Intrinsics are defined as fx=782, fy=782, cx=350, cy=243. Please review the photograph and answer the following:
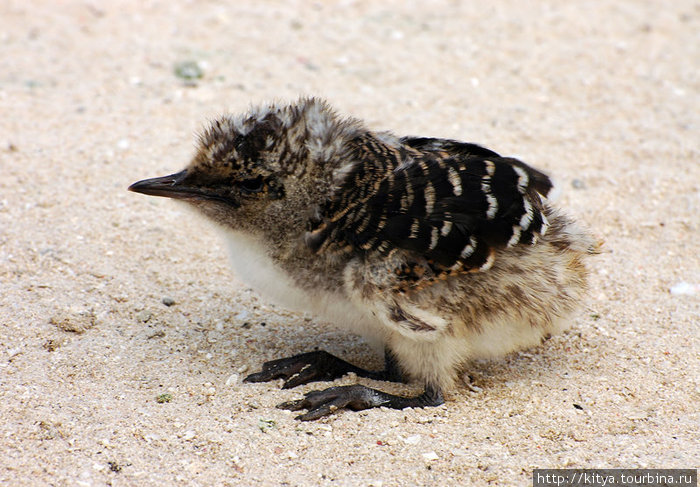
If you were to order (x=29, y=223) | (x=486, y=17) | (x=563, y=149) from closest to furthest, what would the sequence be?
(x=29, y=223) < (x=563, y=149) < (x=486, y=17)

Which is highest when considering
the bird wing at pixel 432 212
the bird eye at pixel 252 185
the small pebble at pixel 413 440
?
the bird wing at pixel 432 212

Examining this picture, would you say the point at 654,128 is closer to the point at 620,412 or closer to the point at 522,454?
the point at 620,412

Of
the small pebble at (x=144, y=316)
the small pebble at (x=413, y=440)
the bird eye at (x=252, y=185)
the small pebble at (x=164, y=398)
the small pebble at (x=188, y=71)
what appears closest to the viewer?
the small pebble at (x=413, y=440)

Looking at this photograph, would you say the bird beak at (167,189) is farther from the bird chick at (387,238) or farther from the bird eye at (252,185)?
the bird eye at (252,185)

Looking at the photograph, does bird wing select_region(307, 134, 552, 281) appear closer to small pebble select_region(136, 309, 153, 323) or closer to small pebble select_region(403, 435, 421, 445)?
small pebble select_region(403, 435, 421, 445)

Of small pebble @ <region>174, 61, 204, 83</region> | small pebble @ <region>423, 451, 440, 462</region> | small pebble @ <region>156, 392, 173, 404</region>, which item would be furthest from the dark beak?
small pebble @ <region>174, 61, 204, 83</region>

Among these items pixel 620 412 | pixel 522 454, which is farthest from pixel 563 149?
pixel 522 454

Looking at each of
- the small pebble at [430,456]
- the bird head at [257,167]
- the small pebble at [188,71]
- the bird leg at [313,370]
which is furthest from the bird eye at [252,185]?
the small pebble at [188,71]
